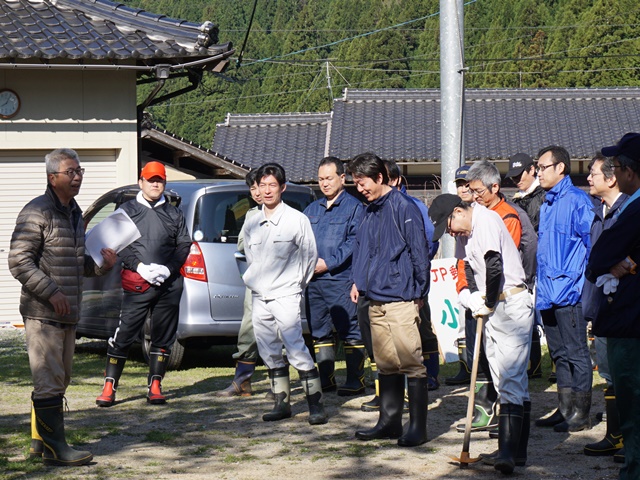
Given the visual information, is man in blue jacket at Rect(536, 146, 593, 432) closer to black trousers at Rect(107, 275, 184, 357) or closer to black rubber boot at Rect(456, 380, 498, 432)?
black rubber boot at Rect(456, 380, 498, 432)

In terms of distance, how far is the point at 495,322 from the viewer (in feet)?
21.0

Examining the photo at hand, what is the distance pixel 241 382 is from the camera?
8.91 meters

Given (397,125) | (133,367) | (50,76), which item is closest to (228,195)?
(133,367)

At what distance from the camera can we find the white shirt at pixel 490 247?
6262 millimetres

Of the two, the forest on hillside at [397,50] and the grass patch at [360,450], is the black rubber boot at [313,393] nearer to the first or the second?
the grass patch at [360,450]

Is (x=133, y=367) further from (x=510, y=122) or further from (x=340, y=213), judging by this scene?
(x=510, y=122)

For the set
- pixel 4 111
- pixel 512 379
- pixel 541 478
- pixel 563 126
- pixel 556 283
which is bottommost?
pixel 541 478

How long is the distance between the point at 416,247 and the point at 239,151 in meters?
27.3

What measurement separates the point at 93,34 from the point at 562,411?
10.1 meters

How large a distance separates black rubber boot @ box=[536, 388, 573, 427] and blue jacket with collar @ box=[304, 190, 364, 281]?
7.32 feet

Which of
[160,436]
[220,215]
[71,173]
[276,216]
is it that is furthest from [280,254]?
[220,215]

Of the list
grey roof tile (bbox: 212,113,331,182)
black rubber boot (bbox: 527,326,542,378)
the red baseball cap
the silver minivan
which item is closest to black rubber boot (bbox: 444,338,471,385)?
black rubber boot (bbox: 527,326,542,378)

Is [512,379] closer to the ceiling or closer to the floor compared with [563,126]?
closer to the floor

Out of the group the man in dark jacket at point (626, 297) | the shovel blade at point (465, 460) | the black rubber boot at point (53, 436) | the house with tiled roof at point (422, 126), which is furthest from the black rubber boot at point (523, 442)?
the house with tiled roof at point (422, 126)
